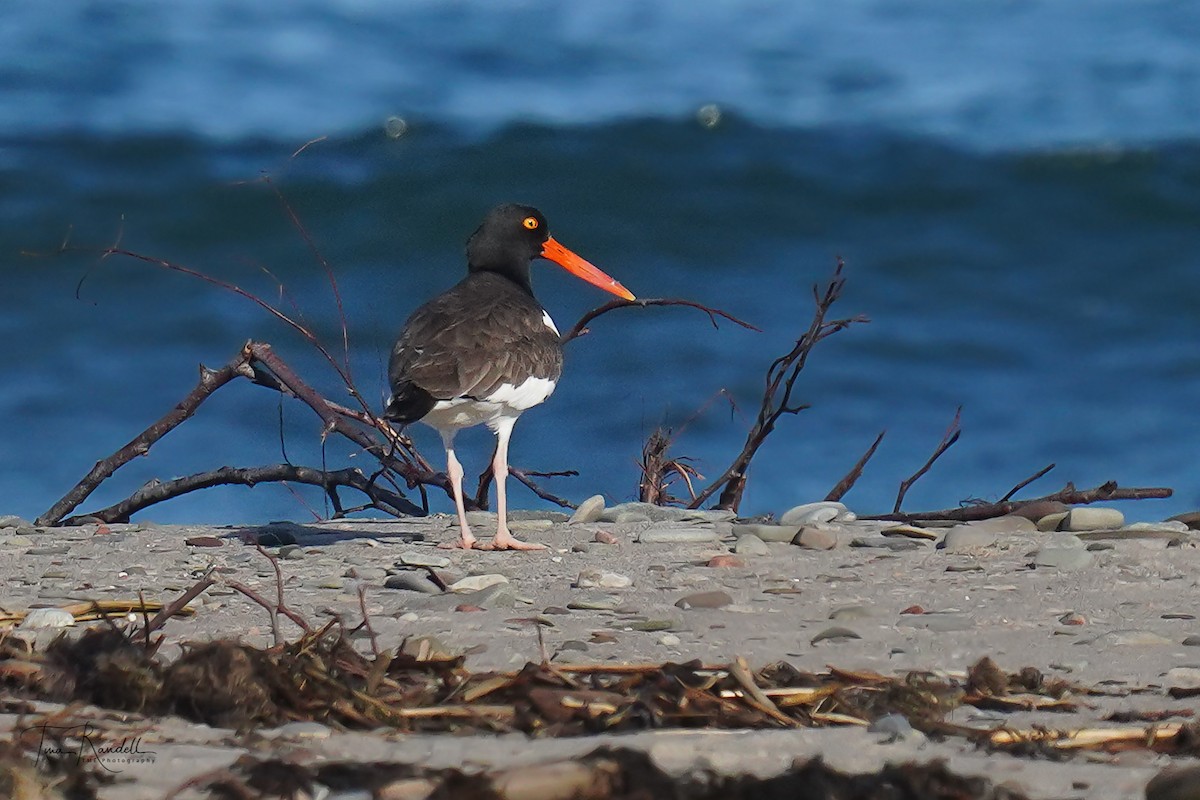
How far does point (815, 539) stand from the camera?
13.3ft

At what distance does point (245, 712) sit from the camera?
7.37ft

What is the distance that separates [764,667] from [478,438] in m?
6.18

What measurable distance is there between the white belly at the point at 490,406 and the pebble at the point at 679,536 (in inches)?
27.0

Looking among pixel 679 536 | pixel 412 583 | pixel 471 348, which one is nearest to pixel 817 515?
pixel 679 536

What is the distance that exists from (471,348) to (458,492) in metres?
0.47

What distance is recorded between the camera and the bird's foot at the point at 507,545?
422cm

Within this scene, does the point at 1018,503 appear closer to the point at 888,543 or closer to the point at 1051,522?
the point at 1051,522

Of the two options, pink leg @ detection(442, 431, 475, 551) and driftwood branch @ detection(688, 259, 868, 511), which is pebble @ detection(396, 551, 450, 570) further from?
driftwood branch @ detection(688, 259, 868, 511)

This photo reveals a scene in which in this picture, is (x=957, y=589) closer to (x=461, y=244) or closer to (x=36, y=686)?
(x=36, y=686)

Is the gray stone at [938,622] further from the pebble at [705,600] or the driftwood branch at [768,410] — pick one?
the driftwood branch at [768,410]

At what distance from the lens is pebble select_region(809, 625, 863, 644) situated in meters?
2.99

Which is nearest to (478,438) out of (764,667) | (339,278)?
(339,278)

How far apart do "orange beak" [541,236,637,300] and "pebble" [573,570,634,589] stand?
2508mm

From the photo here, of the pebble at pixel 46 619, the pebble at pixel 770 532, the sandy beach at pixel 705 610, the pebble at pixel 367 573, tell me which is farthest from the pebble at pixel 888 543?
the pebble at pixel 46 619
